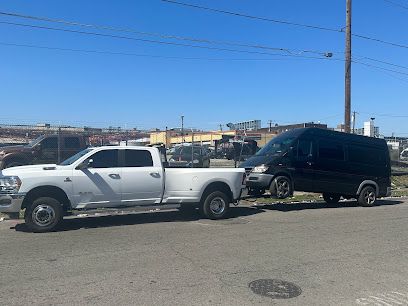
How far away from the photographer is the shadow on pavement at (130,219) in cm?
1010

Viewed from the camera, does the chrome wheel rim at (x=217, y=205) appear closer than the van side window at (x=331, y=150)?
Yes

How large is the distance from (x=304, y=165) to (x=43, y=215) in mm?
7835

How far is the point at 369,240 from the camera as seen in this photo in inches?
347

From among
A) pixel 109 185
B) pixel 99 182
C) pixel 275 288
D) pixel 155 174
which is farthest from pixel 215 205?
pixel 275 288

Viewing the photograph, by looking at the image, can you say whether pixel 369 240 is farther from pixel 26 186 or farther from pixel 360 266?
pixel 26 186

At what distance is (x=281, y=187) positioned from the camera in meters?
13.1

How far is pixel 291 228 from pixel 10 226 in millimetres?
6343

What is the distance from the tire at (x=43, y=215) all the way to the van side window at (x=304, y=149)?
7425 mm

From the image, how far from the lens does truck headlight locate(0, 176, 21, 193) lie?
30.3 ft

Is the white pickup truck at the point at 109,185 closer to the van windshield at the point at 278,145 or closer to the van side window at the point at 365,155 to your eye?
the van windshield at the point at 278,145

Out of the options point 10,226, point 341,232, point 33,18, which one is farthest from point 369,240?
point 33,18

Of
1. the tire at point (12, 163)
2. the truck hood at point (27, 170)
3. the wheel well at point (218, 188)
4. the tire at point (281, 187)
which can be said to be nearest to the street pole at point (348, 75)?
the tire at point (281, 187)

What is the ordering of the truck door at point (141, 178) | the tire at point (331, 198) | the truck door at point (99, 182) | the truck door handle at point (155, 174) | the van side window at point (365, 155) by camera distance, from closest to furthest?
the truck door at point (99, 182)
the truck door at point (141, 178)
the truck door handle at point (155, 174)
the van side window at point (365, 155)
the tire at point (331, 198)

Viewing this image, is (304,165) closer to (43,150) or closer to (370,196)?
(370,196)
